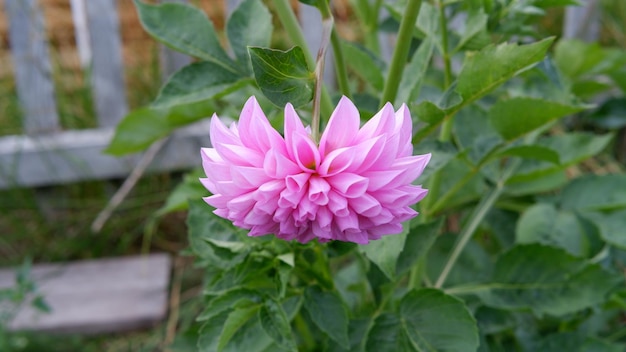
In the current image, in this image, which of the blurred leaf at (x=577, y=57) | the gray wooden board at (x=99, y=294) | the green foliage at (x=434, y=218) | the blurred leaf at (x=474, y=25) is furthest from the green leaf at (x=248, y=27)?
the gray wooden board at (x=99, y=294)

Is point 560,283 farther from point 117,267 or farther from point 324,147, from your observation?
point 117,267

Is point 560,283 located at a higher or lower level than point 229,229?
lower

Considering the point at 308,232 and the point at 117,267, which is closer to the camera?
the point at 308,232

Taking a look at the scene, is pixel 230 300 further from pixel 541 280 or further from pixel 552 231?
pixel 552 231

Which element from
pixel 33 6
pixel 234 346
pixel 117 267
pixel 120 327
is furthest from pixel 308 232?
pixel 33 6

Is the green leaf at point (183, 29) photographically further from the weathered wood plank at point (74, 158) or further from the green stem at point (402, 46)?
the weathered wood plank at point (74, 158)

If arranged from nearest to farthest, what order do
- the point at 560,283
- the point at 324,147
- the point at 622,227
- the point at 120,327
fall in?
1. the point at 324,147
2. the point at 560,283
3. the point at 622,227
4. the point at 120,327

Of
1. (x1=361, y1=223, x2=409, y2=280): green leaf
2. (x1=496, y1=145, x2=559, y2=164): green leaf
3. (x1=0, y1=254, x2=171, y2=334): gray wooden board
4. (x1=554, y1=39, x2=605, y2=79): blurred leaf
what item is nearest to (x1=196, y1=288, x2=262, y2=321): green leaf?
(x1=361, y1=223, x2=409, y2=280): green leaf

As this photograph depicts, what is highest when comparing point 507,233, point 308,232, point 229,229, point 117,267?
point 308,232
